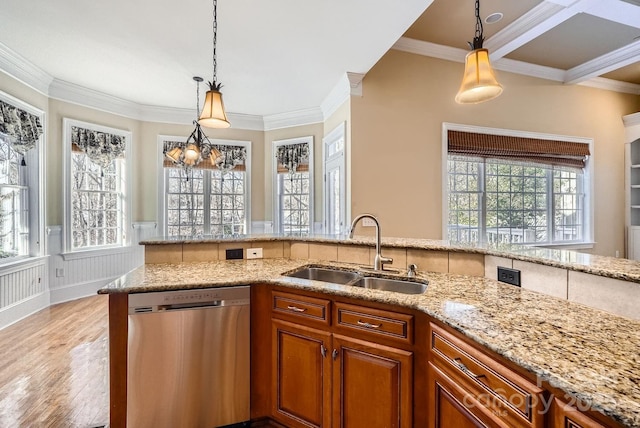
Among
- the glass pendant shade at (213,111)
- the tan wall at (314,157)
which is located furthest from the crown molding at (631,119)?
the glass pendant shade at (213,111)

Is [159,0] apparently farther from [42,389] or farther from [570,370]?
[570,370]

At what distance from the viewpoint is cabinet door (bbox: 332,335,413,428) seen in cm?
125

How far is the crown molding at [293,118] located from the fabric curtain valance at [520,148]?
221 centimetres

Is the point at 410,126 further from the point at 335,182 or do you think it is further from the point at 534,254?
the point at 534,254

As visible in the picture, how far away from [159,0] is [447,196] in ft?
11.3

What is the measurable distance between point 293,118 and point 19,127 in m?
3.52

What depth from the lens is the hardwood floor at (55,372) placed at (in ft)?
5.95

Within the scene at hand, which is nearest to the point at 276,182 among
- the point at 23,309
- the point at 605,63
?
the point at 23,309

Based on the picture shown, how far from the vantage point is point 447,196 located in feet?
11.8

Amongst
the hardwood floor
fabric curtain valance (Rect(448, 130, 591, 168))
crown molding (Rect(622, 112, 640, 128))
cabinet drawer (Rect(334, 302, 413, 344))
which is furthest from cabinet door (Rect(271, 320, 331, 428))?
crown molding (Rect(622, 112, 640, 128))

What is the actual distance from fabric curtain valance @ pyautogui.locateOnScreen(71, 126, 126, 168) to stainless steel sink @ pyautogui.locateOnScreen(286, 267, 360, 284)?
410 centimetres

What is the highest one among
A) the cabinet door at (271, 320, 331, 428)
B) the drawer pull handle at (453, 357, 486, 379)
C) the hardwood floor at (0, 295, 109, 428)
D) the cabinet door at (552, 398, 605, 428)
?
the cabinet door at (552, 398, 605, 428)

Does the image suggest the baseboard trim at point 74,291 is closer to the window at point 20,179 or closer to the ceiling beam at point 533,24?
the window at point 20,179

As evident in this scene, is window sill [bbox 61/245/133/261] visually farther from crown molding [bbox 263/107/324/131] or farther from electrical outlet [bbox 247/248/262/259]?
electrical outlet [bbox 247/248/262/259]
